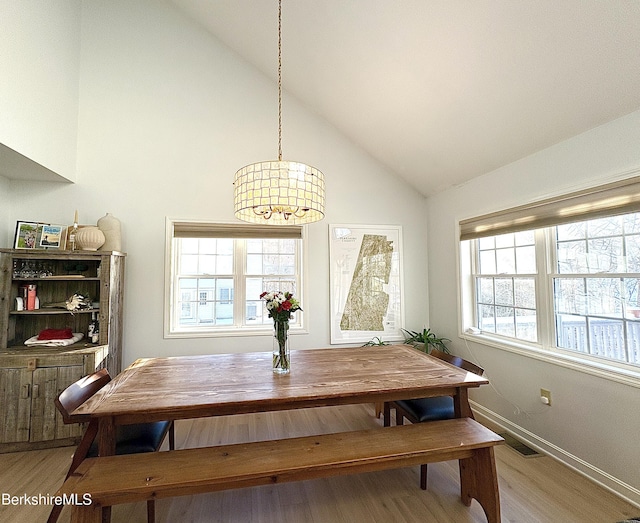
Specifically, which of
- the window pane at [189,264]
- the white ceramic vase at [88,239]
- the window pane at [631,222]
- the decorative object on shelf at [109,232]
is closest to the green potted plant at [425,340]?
the window pane at [631,222]

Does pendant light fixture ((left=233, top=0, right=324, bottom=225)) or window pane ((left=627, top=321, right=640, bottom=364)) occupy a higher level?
pendant light fixture ((left=233, top=0, right=324, bottom=225))

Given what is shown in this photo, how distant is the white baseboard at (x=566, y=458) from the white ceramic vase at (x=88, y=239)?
4.08 meters

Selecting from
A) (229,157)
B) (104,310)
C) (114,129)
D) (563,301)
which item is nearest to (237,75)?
(229,157)

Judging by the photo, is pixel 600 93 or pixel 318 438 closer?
pixel 318 438

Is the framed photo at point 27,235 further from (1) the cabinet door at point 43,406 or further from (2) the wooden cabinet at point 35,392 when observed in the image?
(1) the cabinet door at point 43,406

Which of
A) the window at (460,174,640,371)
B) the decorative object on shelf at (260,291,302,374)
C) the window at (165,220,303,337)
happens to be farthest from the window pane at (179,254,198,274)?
the window at (460,174,640,371)

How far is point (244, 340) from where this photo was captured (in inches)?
137

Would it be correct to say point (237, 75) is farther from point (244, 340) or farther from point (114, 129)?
point (244, 340)

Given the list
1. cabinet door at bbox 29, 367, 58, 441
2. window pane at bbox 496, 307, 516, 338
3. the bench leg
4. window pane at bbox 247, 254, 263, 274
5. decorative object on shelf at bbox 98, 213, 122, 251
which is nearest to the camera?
the bench leg

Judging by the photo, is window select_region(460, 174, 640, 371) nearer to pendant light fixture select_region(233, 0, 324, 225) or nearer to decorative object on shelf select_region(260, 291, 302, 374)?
pendant light fixture select_region(233, 0, 324, 225)

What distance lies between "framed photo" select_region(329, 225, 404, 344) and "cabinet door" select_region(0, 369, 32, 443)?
282 centimetres

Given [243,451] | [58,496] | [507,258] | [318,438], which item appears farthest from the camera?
[507,258]

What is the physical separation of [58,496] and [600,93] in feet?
11.6

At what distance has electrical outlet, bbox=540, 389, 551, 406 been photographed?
2422 millimetres
